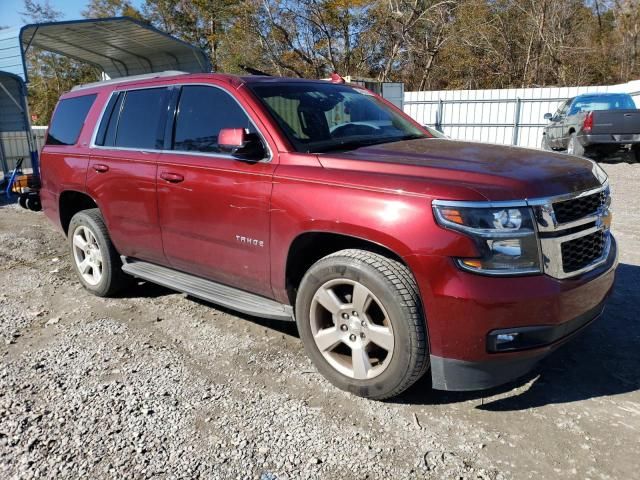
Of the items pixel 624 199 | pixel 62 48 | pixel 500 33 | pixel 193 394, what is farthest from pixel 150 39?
pixel 500 33

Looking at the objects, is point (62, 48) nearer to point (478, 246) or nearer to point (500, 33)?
point (478, 246)

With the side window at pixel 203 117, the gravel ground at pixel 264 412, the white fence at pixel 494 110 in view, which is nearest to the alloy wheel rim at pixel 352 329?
the gravel ground at pixel 264 412

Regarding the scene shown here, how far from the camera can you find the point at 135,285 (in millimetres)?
5203

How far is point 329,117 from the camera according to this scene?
3.73 m

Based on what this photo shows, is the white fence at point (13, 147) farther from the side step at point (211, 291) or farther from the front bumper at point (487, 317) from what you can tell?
the front bumper at point (487, 317)

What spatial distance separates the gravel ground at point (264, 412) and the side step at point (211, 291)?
38 cm

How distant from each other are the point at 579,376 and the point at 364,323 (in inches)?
56.8

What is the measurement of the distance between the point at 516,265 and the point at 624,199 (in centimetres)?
739

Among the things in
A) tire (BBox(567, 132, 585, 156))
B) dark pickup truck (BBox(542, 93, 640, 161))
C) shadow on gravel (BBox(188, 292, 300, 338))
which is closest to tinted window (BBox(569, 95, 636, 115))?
dark pickup truck (BBox(542, 93, 640, 161))

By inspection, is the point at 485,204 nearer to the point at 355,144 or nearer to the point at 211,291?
the point at 355,144

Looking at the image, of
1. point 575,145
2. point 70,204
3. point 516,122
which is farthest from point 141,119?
point 516,122

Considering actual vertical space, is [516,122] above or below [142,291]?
above

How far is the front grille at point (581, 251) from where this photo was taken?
8.69 ft

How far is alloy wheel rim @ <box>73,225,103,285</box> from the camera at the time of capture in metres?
4.85
